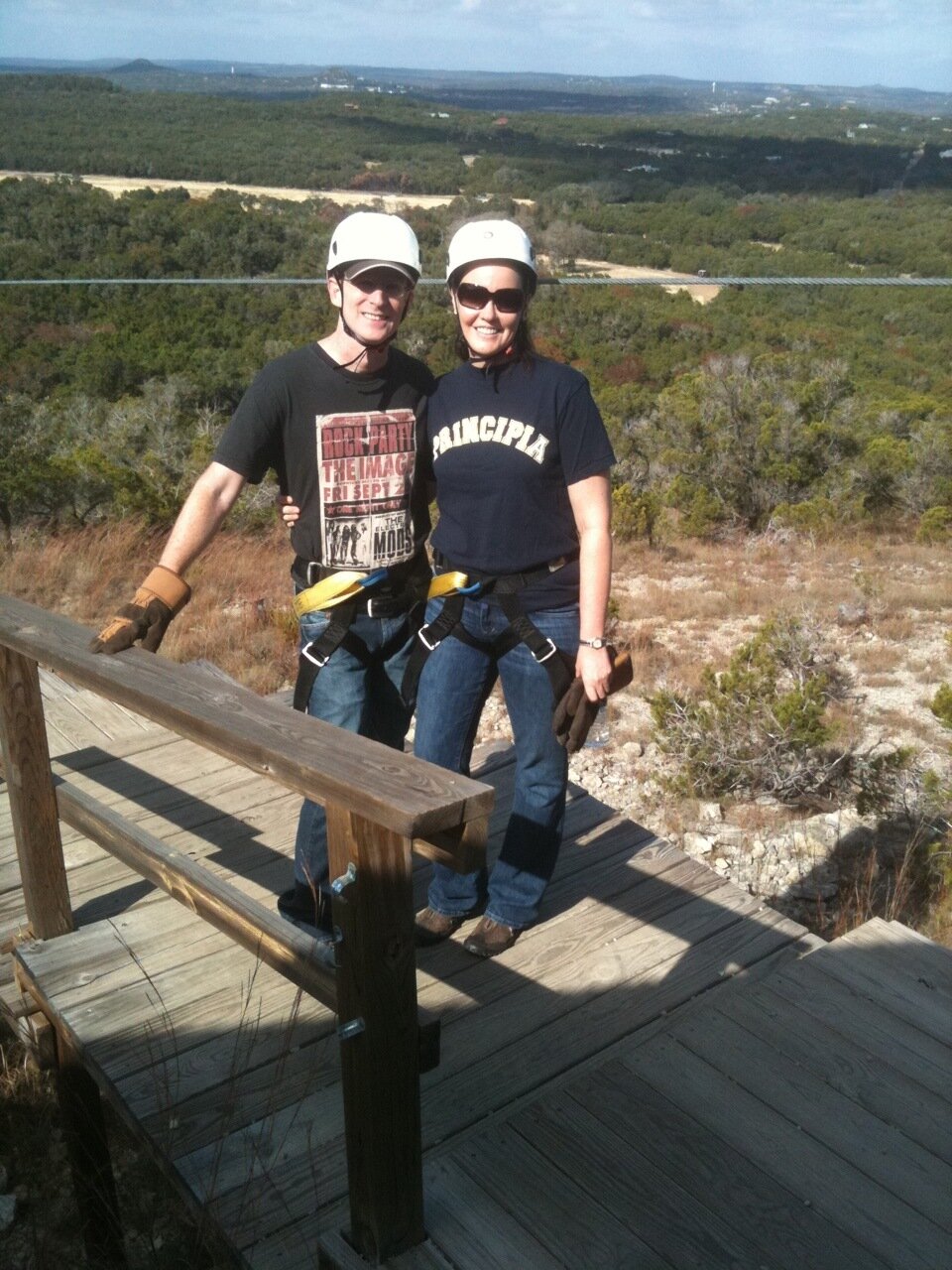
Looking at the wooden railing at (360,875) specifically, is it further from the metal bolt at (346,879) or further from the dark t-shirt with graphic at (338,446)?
the dark t-shirt with graphic at (338,446)

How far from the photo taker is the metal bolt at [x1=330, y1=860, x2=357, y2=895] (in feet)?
5.09

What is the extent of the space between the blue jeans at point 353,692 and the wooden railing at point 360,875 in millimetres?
479

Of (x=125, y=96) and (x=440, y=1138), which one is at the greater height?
(x=125, y=96)

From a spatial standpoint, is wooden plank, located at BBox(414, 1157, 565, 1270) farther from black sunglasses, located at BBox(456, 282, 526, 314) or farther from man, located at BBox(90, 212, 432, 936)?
black sunglasses, located at BBox(456, 282, 526, 314)

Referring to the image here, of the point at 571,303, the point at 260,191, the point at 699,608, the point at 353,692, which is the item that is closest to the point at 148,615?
the point at 353,692

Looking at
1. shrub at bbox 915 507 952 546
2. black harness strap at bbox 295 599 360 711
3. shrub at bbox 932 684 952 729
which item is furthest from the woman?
shrub at bbox 915 507 952 546

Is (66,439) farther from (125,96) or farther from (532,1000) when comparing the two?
(125,96)

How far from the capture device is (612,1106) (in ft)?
7.25

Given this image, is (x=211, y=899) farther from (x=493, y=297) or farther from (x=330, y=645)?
(x=493, y=297)

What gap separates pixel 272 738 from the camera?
1.67m

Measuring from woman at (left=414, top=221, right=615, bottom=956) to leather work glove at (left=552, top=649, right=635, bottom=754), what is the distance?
0.03 metres

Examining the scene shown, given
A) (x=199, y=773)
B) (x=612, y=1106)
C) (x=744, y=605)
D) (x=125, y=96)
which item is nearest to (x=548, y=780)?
(x=612, y=1106)

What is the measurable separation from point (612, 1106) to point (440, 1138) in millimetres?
334

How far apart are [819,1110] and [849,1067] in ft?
0.55
